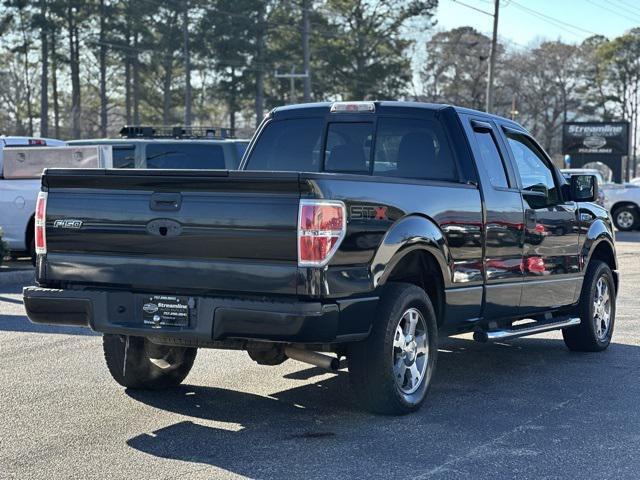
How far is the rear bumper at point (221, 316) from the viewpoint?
5414 mm

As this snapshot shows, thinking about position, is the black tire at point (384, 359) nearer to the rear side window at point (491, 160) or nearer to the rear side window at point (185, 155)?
the rear side window at point (491, 160)

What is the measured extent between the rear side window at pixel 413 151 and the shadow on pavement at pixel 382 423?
1.54 meters

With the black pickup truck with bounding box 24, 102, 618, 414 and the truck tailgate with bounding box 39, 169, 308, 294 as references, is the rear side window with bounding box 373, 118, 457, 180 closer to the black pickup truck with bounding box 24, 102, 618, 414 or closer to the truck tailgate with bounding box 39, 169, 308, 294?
the black pickup truck with bounding box 24, 102, 618, 414

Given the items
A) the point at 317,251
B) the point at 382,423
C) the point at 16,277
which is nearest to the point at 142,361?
the point at 382,423

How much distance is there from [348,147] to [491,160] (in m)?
1.06

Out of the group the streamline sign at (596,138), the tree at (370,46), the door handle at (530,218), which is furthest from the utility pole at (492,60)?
the door handle at (530,218)

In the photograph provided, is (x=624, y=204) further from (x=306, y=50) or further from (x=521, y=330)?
(x=306, y=50)

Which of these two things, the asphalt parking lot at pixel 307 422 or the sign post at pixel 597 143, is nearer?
the asphalt parking lot at pixel 307 422

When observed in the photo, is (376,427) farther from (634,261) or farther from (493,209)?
(634,261)

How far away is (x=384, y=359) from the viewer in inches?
234

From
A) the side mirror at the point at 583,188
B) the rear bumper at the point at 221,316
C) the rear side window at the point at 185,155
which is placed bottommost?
the rear bumper at the point at 221,316

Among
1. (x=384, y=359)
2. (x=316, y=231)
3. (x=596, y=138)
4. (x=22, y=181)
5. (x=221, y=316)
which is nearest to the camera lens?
(x=316, y=231)

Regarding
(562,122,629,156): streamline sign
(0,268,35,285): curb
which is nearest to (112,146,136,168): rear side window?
(0,268,35,285): curb

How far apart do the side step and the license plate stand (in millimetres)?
2366
